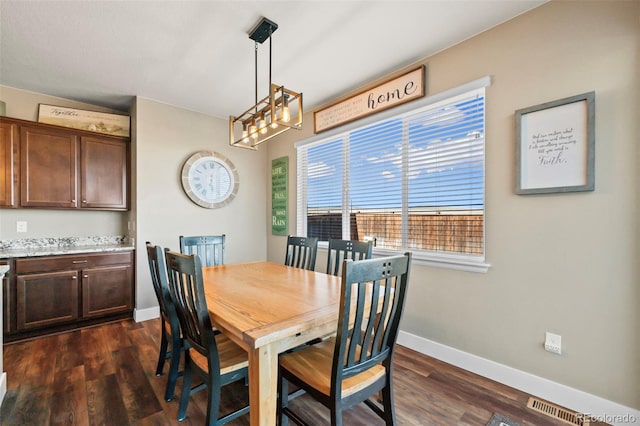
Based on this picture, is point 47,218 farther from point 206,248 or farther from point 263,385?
point 263,385

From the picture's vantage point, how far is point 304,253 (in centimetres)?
273

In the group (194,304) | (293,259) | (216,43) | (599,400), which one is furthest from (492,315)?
(216,43)

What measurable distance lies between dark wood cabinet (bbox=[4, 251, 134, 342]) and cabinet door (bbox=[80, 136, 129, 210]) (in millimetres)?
658

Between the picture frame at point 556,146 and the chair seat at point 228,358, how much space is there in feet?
6.86

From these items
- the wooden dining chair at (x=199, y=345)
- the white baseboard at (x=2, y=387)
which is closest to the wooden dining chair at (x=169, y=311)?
the wooden dining chair at (x=199, y=345)

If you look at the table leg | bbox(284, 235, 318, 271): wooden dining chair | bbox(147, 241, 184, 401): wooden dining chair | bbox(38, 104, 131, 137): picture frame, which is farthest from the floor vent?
bbox(38, 104, 131, 137): picture frame

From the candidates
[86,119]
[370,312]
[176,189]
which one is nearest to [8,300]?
[176,189]

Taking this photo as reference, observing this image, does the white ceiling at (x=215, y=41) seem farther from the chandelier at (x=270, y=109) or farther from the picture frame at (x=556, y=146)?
the picture frame at (x=556, y=146)

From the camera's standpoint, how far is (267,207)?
14.6ft

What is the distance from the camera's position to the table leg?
3.84 feet

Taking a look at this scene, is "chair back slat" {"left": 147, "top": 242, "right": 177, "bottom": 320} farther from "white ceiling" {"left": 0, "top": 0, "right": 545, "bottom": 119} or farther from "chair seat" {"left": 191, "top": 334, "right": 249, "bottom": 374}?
"white ceiling" {"left": 0, "top": 0, "right": 545, "bottom": 119}

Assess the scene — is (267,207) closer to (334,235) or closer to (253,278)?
(334,235)

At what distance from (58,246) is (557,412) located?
192 inches

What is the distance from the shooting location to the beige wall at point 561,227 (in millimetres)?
1609
